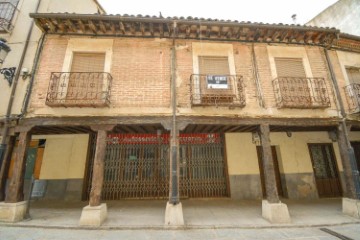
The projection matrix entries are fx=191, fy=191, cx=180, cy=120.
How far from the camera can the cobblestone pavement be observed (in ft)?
15.7

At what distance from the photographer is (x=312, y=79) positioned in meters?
7.38

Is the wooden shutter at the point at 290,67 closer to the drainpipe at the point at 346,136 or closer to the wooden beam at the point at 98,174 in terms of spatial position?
the drainpipe at the point at 346,136

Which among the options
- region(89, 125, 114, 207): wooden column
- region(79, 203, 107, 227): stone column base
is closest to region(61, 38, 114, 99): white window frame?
region(89, 125, 114, 207): wooden column

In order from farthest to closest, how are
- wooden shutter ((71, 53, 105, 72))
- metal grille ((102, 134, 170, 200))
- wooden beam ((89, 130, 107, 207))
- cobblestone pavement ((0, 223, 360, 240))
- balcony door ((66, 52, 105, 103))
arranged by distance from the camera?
metal grille ((102, 134, 170, 200)) < wooden shutter ((71, 53, 105, 72)) < balcony door ((66, 52, 105, 103)) < wooden beam ((89, 130, 107, 207)) < cobblestone pavement ((0, 223, 360, 240))

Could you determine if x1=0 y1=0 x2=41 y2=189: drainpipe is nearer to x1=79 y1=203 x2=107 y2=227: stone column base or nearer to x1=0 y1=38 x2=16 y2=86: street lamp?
x1=0 y1=38 x2=16 y2=86: street lamp

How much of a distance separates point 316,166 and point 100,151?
1007 cm

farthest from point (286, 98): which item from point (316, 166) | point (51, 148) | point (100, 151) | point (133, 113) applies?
point (51, 148)

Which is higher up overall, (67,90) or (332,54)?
(332,54)

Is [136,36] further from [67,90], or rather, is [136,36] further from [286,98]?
[286,98]

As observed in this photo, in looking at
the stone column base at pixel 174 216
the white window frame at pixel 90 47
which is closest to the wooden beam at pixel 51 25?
the white window frame at pixel 90 47

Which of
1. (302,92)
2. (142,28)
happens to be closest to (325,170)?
(302,92)

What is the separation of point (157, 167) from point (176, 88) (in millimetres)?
4151

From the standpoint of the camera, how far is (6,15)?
770cm

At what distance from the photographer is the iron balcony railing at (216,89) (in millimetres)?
6684
